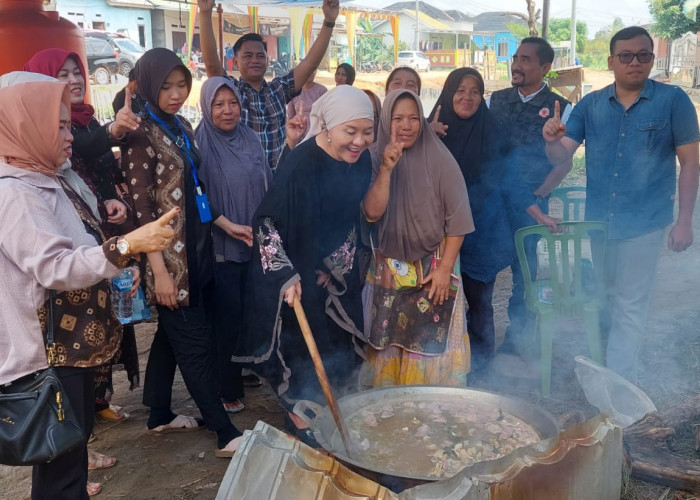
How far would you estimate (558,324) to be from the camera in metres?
5.30

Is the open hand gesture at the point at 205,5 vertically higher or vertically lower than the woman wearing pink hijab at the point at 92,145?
higher

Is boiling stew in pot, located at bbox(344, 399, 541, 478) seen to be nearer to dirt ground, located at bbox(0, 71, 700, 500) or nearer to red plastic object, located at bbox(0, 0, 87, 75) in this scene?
dirt ground, located at bbox(0, 71, 700, 500)

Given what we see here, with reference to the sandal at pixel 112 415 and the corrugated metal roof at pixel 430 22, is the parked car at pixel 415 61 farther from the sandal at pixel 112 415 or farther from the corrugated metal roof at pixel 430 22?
the sandal at pixel 112 415

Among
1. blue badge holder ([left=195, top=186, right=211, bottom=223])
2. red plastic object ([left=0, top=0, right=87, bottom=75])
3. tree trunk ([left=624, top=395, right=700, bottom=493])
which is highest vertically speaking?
red plastic object ([left=0, top=0, right=87, bottom=75])

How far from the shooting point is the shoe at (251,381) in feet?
14.4

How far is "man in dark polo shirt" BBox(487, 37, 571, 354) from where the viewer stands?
4.55m

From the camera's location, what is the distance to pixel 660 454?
2.86 meters

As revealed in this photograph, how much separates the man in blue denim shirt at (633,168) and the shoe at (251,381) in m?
2.38

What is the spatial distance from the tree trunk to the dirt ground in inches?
2.7

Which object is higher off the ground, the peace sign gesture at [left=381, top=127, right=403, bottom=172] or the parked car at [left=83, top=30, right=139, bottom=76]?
the parked car at [left=83, top=30, right=139, bottom=76]

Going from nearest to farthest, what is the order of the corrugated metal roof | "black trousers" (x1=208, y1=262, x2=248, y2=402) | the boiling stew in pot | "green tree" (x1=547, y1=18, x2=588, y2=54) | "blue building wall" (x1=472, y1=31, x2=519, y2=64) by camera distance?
the boiling stew in pot → "black trousers" (x1=208, y1=262, x2=248, y2=402) → "green tree" (x1=547, y1=18, x2=588, y2=54) → "blue building wall" (x1=472, y1=31, x2=519, y2=64) → the corrugated metal roof

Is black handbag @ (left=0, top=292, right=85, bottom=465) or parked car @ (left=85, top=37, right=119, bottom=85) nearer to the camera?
black handbag @ (left=0, top=292, right=85, bottom=465)

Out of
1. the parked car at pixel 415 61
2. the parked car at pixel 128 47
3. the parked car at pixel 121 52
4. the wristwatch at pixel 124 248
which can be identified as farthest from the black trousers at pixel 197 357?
the parked car at pixel 415 61

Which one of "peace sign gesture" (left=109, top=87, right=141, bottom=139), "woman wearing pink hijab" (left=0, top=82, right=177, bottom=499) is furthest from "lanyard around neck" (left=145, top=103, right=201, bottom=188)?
"woman wearing pink hijab" (left=0, top=82, right=177, bottom=499)
